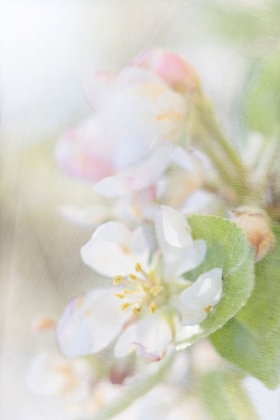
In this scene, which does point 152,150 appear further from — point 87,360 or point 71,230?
point 87,360

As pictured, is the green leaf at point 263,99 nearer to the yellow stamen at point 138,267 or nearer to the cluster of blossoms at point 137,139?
the cluster of blossoms at point 137,139

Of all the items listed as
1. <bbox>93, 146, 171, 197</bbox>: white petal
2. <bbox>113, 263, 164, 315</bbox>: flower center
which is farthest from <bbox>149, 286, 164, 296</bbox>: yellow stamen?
<bbox>93, 146, 171, 197</bbox>: white petal

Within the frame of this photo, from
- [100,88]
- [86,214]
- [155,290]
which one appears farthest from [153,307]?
[100,88]

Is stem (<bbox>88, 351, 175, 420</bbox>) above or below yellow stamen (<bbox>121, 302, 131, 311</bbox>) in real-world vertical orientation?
below

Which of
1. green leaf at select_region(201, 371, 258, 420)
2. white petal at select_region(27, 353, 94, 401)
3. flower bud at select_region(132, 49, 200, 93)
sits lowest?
white petal at select_region(27, 353, 94, 401)

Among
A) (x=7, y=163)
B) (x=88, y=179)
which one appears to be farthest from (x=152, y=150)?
(x=7, y=163)

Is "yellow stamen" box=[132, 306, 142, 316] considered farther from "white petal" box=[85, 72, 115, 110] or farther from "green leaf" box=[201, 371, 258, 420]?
"white petal" box=[85, 72, 115, 110]
